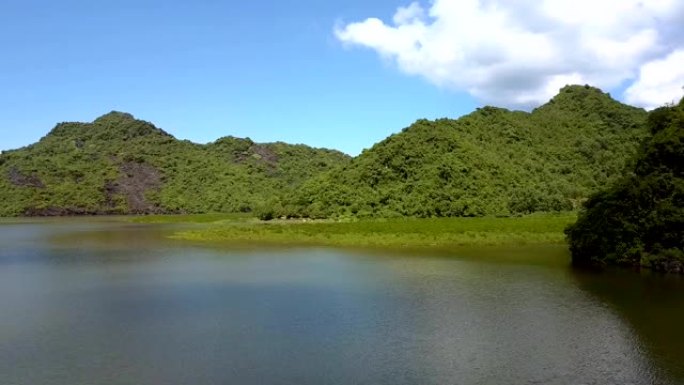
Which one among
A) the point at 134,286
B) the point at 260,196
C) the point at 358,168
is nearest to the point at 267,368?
the point at 134,286

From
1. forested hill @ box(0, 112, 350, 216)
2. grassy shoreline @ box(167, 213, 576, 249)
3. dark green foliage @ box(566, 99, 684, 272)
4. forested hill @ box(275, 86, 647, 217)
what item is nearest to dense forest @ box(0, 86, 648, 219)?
forested hill @ box(275, 86, 647, 217)

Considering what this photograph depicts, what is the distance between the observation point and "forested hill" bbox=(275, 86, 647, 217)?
65.2 m

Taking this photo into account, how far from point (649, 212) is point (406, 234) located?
65.5ft

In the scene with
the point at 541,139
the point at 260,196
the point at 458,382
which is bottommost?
the point at 458,382

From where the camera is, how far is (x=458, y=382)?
12188mm

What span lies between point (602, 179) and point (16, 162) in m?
117

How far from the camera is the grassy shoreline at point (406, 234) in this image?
139 ft

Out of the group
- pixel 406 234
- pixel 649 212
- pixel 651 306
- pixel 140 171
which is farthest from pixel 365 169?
pixel 140 171

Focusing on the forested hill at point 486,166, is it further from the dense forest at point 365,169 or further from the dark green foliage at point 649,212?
the dark green foliage at point 649,212

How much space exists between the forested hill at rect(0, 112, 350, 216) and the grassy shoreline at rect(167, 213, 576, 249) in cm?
4486

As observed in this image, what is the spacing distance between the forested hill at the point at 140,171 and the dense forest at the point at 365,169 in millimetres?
294

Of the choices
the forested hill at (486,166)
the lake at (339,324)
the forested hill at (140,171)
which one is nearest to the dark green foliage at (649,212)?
the lake at (339,324)

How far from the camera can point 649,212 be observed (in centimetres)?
2841

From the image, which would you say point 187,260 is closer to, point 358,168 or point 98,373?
point 98,373
